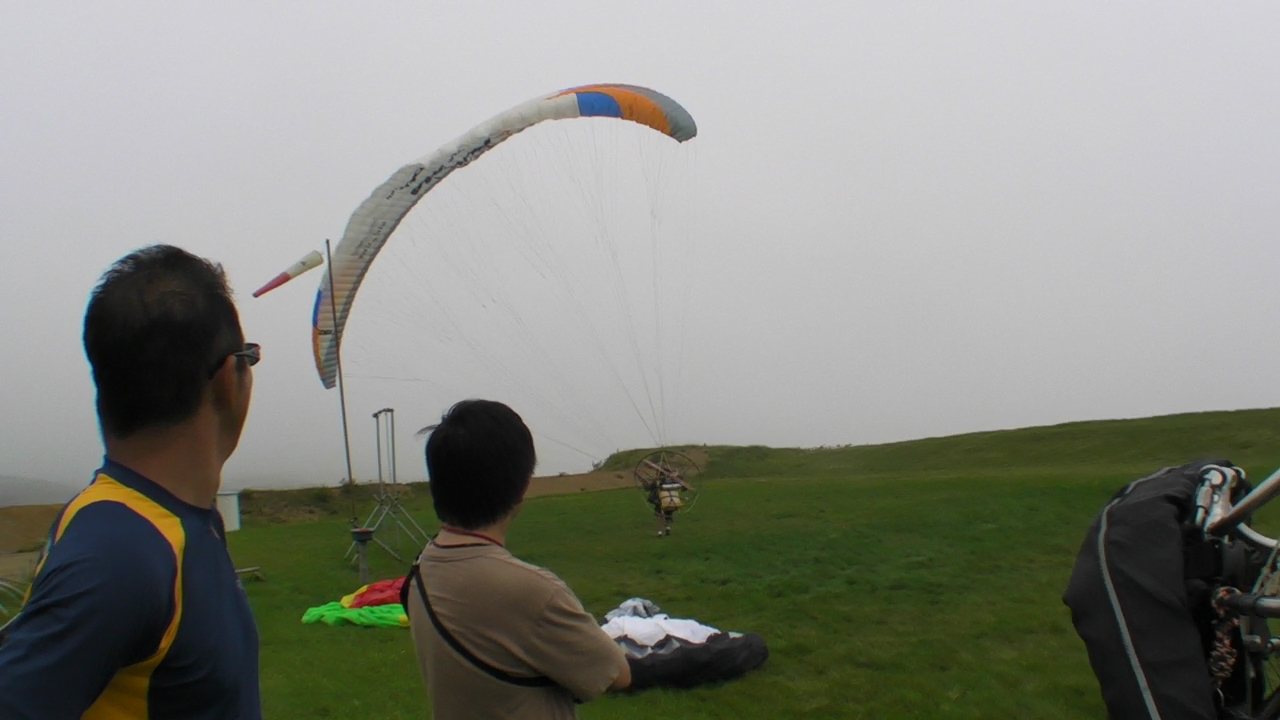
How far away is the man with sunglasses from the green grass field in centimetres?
467

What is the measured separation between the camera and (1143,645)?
2.30 meters

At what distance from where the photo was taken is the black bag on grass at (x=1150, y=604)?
2.25 meters

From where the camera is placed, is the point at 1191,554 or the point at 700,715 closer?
the point at 1191,554

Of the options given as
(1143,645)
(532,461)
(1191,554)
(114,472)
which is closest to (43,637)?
(114,472)

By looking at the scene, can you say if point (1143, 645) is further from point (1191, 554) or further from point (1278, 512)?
point (1278, 512)

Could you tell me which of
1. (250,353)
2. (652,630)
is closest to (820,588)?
(652,630)

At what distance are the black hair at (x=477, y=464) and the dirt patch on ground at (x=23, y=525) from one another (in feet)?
59.7

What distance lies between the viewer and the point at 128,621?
1.27 metres

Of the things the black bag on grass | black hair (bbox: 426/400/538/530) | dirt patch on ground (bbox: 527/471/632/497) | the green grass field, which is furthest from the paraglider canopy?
dirt patch on ground (bbox: 527/471/632/497)

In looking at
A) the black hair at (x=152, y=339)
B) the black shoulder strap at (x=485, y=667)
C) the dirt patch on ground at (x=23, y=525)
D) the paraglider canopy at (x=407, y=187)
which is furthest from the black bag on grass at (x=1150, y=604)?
the dirt patch on ground at (x=23, y=525)

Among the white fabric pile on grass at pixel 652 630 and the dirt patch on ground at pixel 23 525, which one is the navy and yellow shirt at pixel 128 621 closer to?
the white fabric pile on grass at pixel 652 630

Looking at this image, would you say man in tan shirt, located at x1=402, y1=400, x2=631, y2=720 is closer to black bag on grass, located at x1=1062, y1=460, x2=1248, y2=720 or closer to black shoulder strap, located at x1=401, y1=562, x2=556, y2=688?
black shoulder strap, located at x1=401, y1=562, x2=556, y2=688

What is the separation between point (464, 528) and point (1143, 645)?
1682 millimetres

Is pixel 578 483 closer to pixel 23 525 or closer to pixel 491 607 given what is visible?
pixel 23 525
